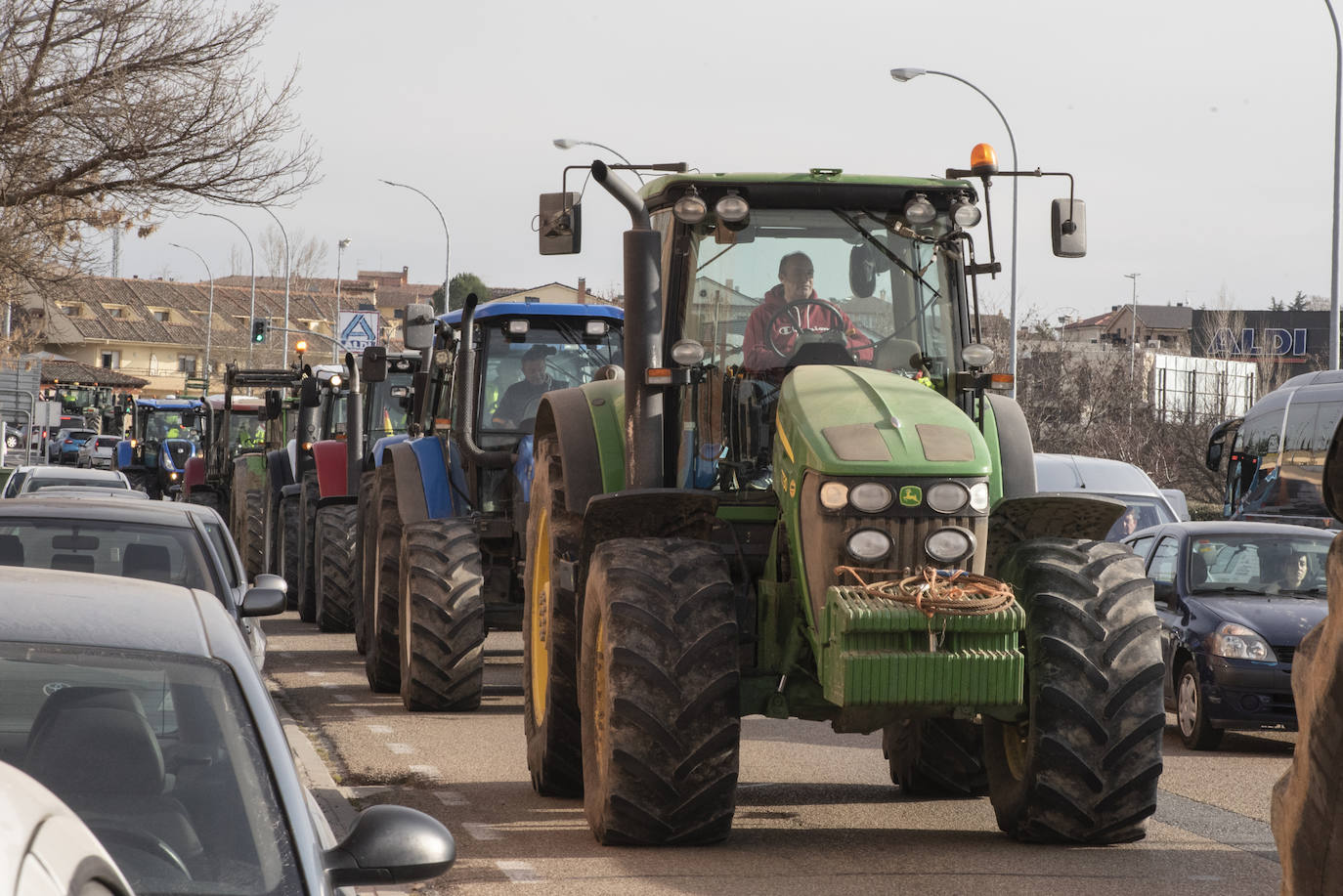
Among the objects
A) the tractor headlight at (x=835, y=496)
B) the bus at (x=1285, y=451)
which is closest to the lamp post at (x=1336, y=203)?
the bus at (x=1285, y=451)

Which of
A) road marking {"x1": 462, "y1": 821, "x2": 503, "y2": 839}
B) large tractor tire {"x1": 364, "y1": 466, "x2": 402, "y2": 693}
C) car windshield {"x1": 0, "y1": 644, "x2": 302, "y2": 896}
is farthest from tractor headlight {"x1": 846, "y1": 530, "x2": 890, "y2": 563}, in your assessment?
large tractor tire {"x1": 364, "y1": 466, "x2": 402, "y2": 693}

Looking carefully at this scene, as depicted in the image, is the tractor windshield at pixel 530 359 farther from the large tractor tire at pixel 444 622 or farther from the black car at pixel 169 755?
the black car at pixel 169 755

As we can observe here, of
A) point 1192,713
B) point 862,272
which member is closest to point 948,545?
point 862,272

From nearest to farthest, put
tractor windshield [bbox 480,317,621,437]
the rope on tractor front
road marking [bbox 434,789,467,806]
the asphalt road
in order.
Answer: the rope on tractor front, the asphalt road, road marking [bbox 434,789,467,806], tractor windshield [bbox 480,317,621,437]

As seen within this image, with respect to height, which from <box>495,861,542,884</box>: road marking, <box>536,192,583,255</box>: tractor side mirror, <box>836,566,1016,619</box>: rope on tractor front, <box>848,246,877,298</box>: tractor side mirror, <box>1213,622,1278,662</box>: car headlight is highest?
<box>536,192,583,255</box>: tractor side mirror

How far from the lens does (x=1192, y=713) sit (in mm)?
12789

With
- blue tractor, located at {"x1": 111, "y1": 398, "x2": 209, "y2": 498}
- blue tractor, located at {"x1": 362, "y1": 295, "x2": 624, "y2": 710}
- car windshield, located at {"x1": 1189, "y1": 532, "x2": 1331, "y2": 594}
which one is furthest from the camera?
blue tractor, located at {"x1": 111, "y1": 398, "x2": 209, "y2": 498}

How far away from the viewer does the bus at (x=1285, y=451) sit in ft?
91.4

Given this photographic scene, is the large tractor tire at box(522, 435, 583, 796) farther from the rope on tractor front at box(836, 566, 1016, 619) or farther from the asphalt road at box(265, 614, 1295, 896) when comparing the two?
the rope on tractor front at box(836, 566, 1016, 619)

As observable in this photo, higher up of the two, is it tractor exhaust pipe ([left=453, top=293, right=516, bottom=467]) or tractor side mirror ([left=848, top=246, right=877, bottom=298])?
tractor side mirror ([left=848, top=246, right=877, bottom=298])

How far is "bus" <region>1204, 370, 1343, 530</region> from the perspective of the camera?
1097 inches

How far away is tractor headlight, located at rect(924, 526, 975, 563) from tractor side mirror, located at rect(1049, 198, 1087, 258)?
217cm

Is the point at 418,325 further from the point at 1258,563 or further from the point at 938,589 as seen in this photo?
the point at 938,589

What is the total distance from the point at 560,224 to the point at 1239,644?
5912mm
